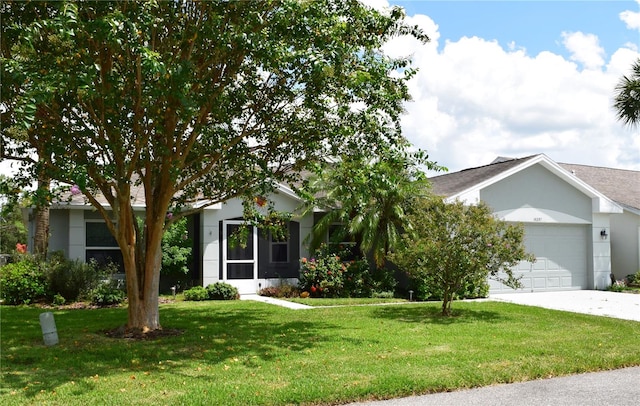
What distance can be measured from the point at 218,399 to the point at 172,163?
504 cm

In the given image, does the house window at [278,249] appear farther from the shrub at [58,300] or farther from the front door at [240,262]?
the shrub at [58,300]

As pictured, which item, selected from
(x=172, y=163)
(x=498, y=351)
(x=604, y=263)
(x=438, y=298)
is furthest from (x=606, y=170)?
(x=172, y=163)

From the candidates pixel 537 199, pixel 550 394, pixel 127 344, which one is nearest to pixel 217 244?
pixel 127 344

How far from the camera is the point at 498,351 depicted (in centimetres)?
952

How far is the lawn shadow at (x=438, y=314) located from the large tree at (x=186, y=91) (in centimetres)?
420

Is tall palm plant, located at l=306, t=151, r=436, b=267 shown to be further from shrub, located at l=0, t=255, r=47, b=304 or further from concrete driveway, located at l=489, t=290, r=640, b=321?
shrub, located at l=0, t=255, r=47, b=304

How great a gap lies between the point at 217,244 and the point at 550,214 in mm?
11358

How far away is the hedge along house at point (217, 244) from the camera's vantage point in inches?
717

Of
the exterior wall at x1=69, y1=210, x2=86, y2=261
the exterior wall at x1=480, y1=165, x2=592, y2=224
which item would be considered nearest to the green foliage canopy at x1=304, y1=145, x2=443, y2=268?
the exterior wall at x1=480, y1=165, x2=592, y2=224

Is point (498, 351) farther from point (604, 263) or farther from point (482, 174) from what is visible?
point (604, 263)

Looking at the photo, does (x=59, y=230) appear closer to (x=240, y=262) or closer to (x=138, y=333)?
(x=240, y=262)

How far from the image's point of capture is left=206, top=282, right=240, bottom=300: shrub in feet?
58.4

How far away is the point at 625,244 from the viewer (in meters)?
23.6

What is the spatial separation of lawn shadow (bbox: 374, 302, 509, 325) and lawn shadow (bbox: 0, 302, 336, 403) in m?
2.20
